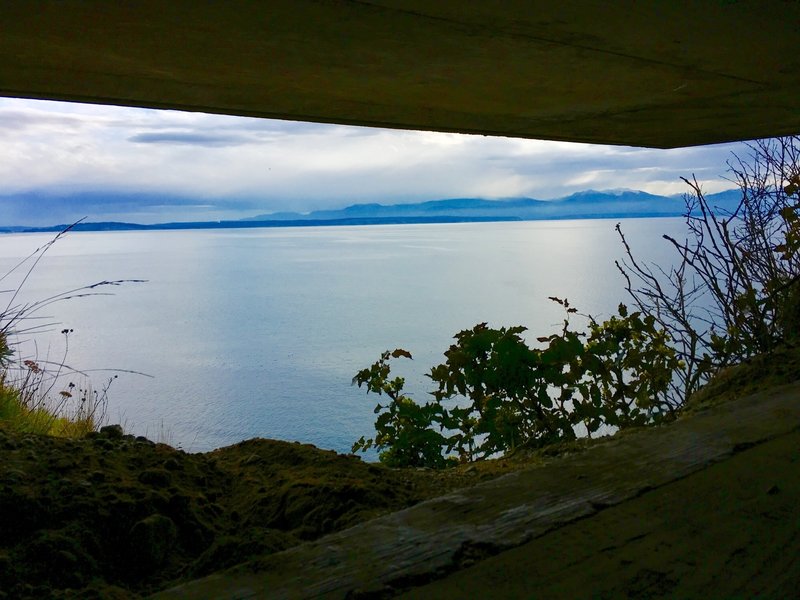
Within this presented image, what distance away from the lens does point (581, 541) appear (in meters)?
1.05

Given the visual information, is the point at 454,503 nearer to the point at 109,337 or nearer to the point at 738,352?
the point at 738,352

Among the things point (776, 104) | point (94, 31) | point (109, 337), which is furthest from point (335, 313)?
point (94, 31)

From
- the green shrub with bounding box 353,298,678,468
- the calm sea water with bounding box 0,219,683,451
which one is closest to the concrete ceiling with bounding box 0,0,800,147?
the green shrub with bounding box 353,298,678,468

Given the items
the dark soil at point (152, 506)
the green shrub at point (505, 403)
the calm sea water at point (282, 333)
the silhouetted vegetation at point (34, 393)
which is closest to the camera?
the dark soil at point (152, 506)

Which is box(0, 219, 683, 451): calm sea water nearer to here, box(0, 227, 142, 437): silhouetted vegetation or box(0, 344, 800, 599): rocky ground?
box(0, 227, 142, 437): silhouetted vegetation

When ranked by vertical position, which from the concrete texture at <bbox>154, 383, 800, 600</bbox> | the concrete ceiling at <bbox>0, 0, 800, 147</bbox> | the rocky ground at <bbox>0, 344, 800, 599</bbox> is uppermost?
the concrete ceiling at <bbox>0, 0, 800, 147</bbox>

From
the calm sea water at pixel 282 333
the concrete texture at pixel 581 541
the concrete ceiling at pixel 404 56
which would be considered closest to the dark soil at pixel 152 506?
the concrete texture at pixel 581 541

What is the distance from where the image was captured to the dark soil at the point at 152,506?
1.28 metres

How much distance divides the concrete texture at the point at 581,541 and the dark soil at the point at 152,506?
8.6 inches

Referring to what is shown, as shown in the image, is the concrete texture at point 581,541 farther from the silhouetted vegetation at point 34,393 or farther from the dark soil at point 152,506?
the silhouetted vegetation at point 34,393

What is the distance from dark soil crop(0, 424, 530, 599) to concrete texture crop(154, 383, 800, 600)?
22 centimetres

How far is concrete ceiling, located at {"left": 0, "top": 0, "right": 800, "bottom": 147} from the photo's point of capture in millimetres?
1328

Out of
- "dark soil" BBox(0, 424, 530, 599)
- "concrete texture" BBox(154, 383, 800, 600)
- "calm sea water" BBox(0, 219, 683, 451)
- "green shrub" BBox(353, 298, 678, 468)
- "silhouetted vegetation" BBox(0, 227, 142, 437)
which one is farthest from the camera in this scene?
"calm sea water" BBox(0, 219, 683, 451)

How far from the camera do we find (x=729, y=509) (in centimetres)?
115
